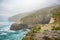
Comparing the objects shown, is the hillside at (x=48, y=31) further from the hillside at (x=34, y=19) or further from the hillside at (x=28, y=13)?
the hillside at (x=28, y=13)

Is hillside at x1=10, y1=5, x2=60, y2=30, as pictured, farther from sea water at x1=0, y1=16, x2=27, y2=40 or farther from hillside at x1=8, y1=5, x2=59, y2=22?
sea water at x1=0, y1=16, x2=27, y2=40

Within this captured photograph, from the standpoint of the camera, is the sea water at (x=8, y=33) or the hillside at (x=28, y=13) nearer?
the sea water at (x=8, y=33)

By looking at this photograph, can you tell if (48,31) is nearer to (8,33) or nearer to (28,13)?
(28,13)

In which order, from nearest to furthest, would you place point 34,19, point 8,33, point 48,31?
1. point 48,31
2. point 8,33
3. point 34,19

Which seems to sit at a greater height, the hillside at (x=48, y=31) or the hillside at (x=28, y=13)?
the hillside at (x=28, y=13)

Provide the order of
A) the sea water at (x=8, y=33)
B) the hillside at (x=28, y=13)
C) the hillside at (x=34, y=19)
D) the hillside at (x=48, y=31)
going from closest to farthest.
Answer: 1. the hillside at (x=48, y=31)
2. the sea water at (x=8, y=33)
3. the hillside at (x=34, y=19)
4. the hillside at (x=28, y=13)

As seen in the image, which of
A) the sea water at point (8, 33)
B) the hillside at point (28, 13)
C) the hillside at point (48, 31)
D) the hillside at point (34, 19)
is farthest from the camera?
the hillside at point (28, 13)

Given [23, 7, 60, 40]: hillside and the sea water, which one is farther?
the sea water

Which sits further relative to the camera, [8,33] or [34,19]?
[34,19]

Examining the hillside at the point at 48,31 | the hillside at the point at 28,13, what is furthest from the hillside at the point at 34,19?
the hillside at the point at 48,31

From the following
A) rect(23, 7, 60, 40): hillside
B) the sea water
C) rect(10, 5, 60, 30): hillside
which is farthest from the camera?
rect(10, 5, 60, 30): hillside

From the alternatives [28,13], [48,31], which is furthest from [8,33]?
[48,31]

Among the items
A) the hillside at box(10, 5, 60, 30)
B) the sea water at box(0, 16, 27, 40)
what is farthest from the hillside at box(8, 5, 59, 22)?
the sea water at box(0, 16, 27, 40)
